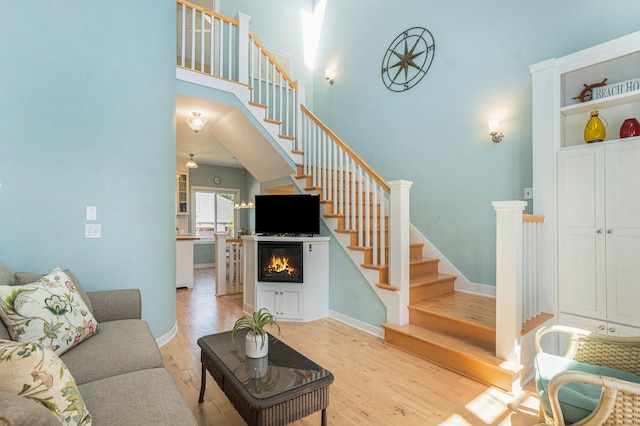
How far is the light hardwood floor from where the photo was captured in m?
2.01

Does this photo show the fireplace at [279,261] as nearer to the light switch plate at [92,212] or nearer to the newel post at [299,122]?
the newel post at [299,122]

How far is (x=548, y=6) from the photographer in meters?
3.20

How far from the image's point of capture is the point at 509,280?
2.44 m

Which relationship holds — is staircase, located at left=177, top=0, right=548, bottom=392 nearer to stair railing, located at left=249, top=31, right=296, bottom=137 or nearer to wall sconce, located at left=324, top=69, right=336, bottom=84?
stair railing, located at left=249, top=31, right=296, bottom=137

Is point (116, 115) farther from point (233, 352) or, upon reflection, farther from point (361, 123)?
point (361, 123)

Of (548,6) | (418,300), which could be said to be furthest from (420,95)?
(418,300)

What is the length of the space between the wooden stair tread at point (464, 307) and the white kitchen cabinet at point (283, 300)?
1377mm

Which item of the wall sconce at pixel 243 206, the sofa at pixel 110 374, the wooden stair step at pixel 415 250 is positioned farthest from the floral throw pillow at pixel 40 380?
the wall sconce at pixel 243 206

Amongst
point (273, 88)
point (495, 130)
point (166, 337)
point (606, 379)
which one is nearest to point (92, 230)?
point (166, 337)

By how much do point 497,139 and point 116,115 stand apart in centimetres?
385

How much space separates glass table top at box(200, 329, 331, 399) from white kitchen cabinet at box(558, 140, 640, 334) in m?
2.40

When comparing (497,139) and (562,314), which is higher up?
(497,139)

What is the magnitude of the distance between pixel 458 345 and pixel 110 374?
2.50 metres

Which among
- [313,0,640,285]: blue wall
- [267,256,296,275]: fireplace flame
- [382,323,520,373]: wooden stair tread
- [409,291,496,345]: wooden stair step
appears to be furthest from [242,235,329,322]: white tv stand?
[313,0,640,285]: blue wall
